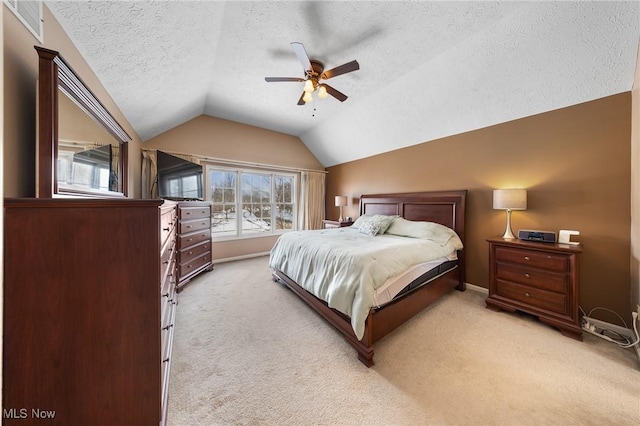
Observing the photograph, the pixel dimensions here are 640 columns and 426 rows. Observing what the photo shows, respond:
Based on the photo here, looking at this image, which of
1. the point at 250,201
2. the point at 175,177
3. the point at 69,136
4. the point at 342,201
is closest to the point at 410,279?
the point at 69,136

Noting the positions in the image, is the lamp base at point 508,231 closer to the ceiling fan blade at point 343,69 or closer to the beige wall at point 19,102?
the ceiling fan blade at point 343,69

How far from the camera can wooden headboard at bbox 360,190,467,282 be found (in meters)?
3.12

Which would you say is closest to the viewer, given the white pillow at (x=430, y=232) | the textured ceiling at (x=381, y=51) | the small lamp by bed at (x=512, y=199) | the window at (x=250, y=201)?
the textured ceiling at (x=381, y=51)

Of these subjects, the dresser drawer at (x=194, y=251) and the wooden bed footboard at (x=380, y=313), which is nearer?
the wooden bed footboard at (x=380, y=313)

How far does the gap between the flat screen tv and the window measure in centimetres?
70

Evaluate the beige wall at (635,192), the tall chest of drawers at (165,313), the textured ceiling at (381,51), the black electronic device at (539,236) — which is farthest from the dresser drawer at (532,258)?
the tall chest of drawers at (165,313)

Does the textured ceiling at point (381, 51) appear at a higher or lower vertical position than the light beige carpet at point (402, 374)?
higher

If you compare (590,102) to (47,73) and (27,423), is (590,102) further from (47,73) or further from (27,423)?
(27,423)

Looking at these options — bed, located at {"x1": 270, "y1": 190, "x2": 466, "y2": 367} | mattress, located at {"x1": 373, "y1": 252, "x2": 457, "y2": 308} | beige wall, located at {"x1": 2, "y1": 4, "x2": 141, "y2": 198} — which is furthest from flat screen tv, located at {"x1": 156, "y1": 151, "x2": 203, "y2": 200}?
mattress, located at {"x1": 373, "y1": 252, "x2": 457, "y2": 308}

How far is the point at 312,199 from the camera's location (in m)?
5.44

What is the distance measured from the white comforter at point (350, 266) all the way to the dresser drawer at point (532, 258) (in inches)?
20.8

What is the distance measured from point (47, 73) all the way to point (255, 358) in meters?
2.12

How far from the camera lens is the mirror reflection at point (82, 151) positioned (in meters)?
1.14

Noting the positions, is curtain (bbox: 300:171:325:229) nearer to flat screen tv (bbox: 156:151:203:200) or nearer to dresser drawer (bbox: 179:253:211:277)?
dresser drawer (bbox: 179:253:211:277)
